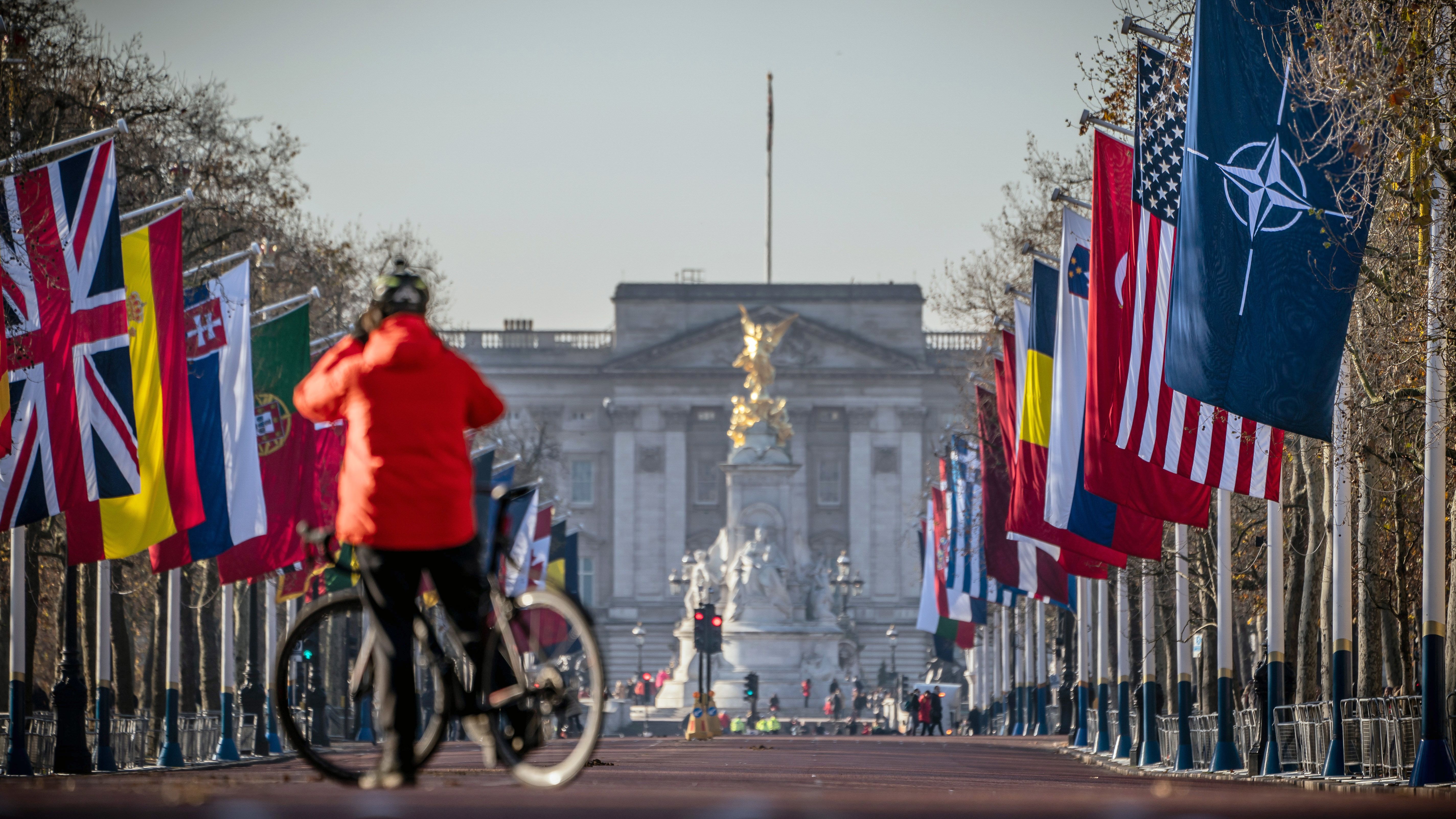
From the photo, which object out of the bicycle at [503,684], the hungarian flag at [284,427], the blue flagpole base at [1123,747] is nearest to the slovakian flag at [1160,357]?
the bicycle at [503,684]

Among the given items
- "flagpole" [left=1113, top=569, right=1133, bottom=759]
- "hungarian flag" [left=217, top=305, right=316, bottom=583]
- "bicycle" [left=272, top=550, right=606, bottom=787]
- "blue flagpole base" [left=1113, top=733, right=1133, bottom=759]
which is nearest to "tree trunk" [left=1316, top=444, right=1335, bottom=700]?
"flagpole" [left=1113, top=569, right=1133, bottom=759]

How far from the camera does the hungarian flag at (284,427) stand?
33.9 m

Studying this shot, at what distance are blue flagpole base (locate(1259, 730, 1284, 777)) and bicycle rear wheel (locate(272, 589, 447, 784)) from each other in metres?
9.40

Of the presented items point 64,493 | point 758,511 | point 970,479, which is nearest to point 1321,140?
point 64,493

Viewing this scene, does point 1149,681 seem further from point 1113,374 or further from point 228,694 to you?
point 228,694

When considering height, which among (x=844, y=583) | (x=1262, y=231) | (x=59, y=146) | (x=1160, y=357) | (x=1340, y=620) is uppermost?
(x=59, y=146)

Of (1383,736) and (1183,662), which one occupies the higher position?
(1183,662)

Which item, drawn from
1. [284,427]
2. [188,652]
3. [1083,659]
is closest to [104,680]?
[284,427]

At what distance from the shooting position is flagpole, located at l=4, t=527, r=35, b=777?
26219 millimetres

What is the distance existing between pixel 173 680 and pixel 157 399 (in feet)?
35.7

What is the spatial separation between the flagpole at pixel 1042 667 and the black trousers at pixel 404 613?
47.6m

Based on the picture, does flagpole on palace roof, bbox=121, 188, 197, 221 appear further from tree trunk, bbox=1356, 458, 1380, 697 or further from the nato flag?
tree trunk, bbox=1356, 458, 1380, 697

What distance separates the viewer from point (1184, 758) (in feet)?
100.0

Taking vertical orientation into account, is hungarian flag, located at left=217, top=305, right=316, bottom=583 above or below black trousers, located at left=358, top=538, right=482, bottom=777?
above
